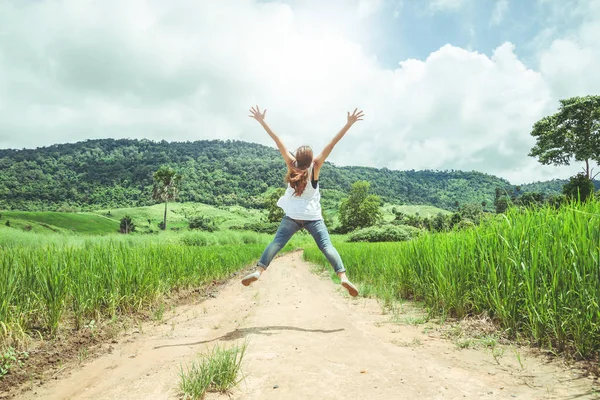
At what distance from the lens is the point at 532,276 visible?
362cm

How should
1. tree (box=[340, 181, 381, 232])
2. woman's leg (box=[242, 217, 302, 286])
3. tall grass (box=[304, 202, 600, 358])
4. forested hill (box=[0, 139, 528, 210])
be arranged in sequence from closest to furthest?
1. tall grass (box=[304, 202, 600, 358])
2. woman's leg (box=[242, 217, 302, 286])
3. tree (box=[340, 181, 381, 232])
4. forested hill (box=[0, 139, 528, 210])

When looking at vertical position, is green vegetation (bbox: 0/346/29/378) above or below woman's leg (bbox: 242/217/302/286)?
below

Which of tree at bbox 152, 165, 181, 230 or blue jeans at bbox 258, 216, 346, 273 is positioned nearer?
blue jeans at bbox 258, 216, 346, 273

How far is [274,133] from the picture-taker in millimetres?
5246

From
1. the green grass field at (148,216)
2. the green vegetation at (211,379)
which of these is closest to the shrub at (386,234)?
the green grass field at (148,216)

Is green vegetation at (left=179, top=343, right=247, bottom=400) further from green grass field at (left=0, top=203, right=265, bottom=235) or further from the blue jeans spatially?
green grass field at (left=0, top=203, right=265, bottom=235)

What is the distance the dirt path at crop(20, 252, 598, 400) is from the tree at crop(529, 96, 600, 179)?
125 ft

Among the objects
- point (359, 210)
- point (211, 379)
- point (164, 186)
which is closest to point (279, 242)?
point (211, 379)

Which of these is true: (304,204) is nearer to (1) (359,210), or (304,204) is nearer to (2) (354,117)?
(2) (354,117)

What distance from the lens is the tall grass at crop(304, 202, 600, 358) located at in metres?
3.15

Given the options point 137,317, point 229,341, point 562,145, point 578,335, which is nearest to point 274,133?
point 229,341

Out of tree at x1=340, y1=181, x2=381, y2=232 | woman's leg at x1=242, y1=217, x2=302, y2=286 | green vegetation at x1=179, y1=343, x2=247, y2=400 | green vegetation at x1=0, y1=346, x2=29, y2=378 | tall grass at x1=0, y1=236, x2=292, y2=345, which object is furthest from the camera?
tree at x1=340, y1=181, x2=381, y2=232

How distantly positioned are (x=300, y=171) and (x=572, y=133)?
39581mm

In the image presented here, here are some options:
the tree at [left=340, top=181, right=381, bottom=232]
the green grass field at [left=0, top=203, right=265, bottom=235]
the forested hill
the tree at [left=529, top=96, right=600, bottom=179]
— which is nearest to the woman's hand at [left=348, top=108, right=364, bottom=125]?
the tree at [left=529, top=96, right=600, bottom=179]
